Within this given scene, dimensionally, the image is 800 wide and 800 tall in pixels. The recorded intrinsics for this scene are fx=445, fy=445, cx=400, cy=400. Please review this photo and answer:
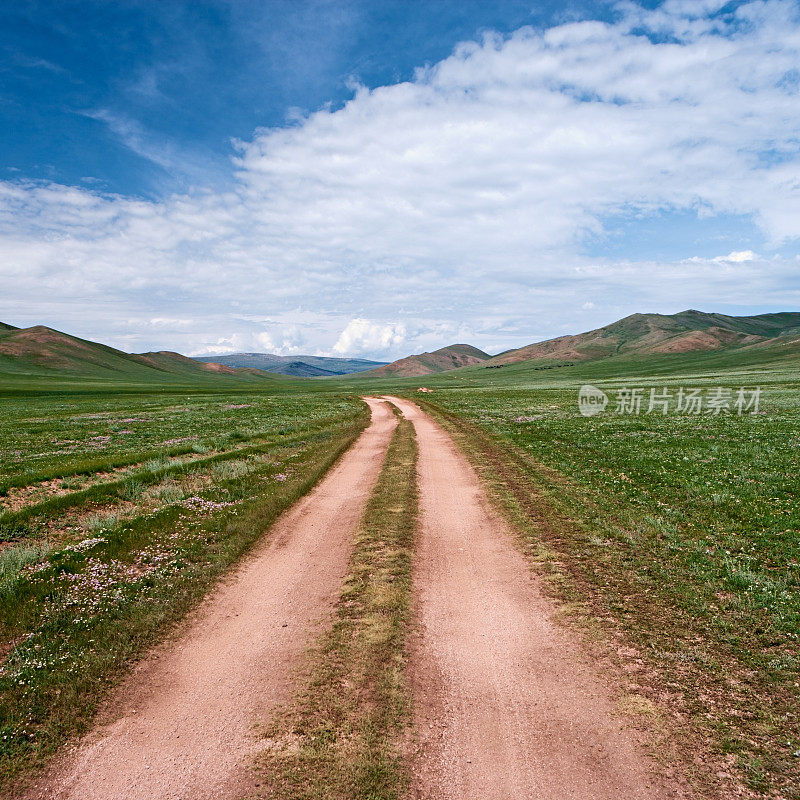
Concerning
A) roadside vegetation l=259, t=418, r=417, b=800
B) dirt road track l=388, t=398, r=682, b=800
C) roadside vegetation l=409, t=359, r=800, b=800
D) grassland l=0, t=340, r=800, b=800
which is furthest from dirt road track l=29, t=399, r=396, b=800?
roadside vegetation l=409, t=359, r=800, b=800

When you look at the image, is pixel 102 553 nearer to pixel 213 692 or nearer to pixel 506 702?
pixel 213 692

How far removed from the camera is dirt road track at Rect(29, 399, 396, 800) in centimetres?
542

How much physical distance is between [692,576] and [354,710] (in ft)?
27.2

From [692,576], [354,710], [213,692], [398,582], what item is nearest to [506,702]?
[354,710]

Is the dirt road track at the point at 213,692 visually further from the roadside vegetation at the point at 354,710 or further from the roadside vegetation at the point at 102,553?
the roadside vegetation at the point at 102,553

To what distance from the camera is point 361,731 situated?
6004mm

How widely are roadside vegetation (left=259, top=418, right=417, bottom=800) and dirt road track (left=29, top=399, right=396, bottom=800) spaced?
1.29 ft

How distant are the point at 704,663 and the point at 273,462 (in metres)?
20.5

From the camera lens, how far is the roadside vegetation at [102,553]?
6863mm

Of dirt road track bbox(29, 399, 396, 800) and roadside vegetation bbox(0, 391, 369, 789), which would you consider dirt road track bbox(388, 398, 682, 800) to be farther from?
roadside vegetation bbox(0, 391, 369, 789)

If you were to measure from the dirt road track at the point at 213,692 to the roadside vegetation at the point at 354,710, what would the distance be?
39cm

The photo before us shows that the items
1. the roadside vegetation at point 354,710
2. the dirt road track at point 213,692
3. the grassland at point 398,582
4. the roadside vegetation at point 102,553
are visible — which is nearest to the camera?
the roadside vegetation at point 354,710

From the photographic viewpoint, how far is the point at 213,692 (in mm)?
6945

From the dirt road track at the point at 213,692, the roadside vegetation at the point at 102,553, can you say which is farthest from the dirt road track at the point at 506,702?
the roadside vegetation at the point at 102,553
